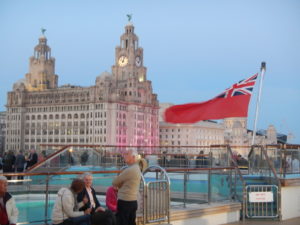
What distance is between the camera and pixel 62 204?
8031 millimetres

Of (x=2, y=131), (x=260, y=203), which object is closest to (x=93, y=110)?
(x=2, y=131)

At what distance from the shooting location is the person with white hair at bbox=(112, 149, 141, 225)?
800cm

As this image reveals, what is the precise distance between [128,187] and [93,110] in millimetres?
110969

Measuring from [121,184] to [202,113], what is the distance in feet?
29.9

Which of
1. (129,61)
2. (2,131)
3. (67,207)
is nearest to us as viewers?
(67,207)

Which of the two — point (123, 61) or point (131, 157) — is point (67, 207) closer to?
point (131, 157)

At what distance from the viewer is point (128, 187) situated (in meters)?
8.02

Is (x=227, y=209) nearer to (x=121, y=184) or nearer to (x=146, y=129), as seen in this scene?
(x=121, y=184)

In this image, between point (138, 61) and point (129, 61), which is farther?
point (138, 61)

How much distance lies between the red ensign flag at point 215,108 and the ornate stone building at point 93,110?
318 ft

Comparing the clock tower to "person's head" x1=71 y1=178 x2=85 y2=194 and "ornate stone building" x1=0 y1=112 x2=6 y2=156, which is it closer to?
"ornate stone building" x1=0 y1=112 x2=6 y2=156

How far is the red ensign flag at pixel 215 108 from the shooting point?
16.7 metres

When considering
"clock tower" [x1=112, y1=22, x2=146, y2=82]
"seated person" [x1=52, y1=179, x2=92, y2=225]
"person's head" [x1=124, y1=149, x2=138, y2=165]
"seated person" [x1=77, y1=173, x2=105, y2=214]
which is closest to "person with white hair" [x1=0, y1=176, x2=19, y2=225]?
"seated person" [x1=52, y1=179, x2=92, y2=225]

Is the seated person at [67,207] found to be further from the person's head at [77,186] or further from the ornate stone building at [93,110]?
the ornate stone building at [93,110]
